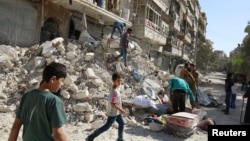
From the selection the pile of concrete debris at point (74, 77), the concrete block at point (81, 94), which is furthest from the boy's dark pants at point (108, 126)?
the concrete block at point (81, 94)

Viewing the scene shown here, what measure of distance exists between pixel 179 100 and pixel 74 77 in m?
3.29

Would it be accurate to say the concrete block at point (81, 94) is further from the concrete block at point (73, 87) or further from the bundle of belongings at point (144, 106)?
the bundle of belongings at point (144, 106)

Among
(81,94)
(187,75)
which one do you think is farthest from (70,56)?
(187,75)

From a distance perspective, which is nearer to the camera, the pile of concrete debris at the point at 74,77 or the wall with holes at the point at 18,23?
the pile of concrete debris at the point at 74,77

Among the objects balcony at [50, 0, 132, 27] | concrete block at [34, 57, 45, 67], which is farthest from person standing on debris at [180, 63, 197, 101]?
balcony at [50, 0, 132, 27]

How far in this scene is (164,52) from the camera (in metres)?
36.7

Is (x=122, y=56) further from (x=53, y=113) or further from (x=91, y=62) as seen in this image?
(x=53, y=113)

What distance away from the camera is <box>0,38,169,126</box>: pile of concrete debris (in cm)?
831

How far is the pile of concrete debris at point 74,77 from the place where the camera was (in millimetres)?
8309

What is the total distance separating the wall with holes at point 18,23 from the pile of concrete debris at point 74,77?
6.83 ft

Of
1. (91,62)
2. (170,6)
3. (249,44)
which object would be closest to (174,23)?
(170,6)

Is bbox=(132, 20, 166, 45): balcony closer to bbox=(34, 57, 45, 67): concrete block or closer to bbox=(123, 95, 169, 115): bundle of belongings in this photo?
bbox=(34, 57, 45, 67): concrete block

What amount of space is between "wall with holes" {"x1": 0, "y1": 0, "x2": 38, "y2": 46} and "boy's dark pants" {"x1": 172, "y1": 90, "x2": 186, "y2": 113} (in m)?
8.17

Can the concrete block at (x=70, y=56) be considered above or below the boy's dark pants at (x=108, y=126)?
above
